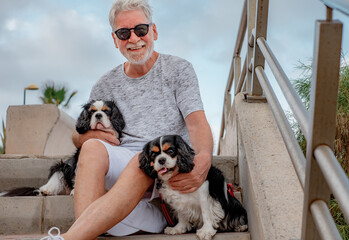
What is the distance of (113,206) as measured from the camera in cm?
220

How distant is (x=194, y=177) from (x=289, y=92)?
35.6 inches

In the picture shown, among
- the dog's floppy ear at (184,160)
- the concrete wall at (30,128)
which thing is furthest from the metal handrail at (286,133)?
the concrete wall at (30,128)

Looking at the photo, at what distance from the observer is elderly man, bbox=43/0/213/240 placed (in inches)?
89.5

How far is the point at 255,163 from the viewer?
2373 millimetres

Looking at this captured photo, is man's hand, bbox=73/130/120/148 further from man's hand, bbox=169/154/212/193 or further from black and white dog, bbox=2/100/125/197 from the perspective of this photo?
man's hand, bbox=169/154/212/193

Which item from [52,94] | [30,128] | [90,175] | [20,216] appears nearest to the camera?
[90,175]

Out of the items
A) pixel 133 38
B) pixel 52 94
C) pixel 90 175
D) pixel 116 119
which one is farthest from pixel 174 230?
pixel 52 94

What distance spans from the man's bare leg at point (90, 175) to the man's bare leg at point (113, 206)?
8 centimetres

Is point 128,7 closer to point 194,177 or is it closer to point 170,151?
point 170,151

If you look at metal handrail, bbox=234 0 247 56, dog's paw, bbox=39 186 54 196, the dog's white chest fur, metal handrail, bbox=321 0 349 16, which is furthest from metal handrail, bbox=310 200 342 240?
metal handrail, bbox=234 0 247 56

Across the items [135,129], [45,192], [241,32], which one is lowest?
[45,192]

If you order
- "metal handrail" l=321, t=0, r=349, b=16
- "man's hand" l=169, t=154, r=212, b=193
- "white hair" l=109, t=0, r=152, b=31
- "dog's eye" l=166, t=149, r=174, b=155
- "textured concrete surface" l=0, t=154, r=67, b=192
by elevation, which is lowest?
"textured concrete surface" l=0, t=154, r=67, b=192

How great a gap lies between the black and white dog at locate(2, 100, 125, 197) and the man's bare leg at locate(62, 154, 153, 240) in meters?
0.70

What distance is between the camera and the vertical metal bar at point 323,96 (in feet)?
3.52
